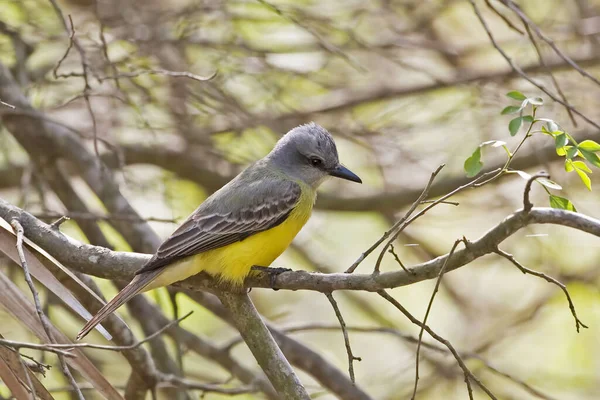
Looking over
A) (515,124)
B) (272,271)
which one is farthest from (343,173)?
(515,124)

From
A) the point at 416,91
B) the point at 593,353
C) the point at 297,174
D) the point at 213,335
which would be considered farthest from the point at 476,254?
the point at 593,353

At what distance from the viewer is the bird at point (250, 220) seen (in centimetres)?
422

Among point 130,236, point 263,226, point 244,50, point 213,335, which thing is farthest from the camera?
point 213,335

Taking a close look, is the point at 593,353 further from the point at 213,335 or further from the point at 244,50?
the point at 244,50

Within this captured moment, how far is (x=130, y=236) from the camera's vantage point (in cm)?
531

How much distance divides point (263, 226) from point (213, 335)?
366 cm

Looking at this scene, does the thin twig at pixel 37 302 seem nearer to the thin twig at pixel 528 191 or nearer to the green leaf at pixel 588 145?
the thin twig at pixel 528 191

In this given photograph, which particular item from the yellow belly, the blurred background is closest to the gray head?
the yellow belly

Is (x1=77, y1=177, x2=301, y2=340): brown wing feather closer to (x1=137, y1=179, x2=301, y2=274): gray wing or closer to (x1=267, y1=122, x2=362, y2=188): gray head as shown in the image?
(x1=137, y1=179, x2=301, y2=274): gray wing

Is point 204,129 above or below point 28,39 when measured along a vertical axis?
below

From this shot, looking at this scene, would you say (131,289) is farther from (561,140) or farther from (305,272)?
(561,140)

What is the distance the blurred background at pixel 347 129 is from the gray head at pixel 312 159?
727mm

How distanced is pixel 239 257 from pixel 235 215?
342 mm

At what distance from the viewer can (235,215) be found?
4797 millimetres
